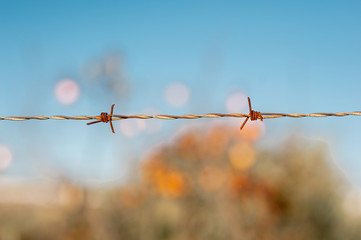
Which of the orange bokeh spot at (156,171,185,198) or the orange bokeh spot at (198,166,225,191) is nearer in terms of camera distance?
the orange bokeh spot at (198,166,225,191)

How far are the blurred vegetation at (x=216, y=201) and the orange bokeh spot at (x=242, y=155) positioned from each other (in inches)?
0.9

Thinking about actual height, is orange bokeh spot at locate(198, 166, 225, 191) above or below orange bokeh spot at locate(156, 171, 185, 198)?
above

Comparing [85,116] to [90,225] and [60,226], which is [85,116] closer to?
[90,225]

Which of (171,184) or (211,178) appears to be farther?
(171,184)

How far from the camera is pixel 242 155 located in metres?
8.56

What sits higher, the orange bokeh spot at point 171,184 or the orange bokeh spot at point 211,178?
the orange bokeh spot at point 211,178

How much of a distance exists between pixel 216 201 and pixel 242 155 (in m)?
1.67

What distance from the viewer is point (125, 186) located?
7602 mm

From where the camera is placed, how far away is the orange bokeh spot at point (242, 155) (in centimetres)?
826

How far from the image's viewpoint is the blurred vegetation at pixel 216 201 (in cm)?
724

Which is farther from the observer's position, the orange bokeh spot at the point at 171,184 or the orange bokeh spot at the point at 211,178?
the orange bokeh spot at the point at 171,184

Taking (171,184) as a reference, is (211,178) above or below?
above

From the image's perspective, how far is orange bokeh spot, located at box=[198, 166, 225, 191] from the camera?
7.42 m

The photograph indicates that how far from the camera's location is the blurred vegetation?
23.8 feet
